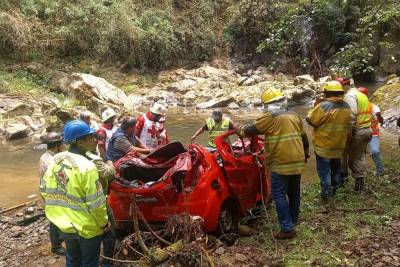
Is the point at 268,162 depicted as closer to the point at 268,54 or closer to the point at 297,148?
the point at 297,148

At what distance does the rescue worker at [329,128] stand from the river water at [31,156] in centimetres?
258

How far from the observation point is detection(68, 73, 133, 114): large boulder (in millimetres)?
18781

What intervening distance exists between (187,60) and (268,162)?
24.9 metres

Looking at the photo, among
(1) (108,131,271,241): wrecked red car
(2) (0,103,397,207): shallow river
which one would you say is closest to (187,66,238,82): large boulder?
(2) (0,103,397,207): shallow river

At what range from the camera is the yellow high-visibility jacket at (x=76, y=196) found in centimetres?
353

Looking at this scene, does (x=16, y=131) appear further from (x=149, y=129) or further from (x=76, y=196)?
Result: (x=76, y=196)

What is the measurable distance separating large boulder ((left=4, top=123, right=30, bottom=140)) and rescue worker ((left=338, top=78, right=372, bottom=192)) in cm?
1199

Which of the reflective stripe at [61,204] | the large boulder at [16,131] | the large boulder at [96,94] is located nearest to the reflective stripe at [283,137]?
the reflective stripe at [61,204]

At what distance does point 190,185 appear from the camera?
484 cm

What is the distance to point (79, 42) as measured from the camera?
26.8m

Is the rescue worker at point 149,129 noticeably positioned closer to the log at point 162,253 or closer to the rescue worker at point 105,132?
the rescue worker at point 105,132

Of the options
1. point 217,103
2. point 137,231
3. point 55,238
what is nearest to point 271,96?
point 137,231

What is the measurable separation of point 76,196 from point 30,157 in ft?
32.4

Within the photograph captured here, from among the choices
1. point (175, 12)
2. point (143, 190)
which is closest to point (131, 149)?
point (143, 190)
